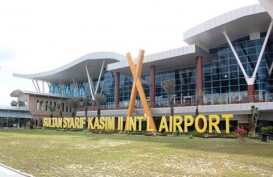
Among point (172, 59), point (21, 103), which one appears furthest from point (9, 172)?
point (21, 103)

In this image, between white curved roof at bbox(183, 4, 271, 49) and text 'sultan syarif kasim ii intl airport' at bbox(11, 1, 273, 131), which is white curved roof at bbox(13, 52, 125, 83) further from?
white curved roof at bbox(183, 4, 271, 49)

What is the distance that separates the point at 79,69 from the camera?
236ft

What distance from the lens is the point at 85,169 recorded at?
42.7 ft

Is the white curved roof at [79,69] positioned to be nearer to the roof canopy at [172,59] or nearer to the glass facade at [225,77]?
the roof canopy at [172,59]

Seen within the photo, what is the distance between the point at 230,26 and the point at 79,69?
3755 centimetres

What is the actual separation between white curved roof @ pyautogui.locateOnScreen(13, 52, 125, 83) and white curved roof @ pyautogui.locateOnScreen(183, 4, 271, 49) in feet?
51.1

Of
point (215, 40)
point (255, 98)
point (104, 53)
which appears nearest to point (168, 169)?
point (255, 98)

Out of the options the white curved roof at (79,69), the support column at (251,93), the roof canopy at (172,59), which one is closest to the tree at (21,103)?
the white curved roof at (79,69)

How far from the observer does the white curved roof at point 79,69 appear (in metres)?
62.5

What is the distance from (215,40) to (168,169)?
127ft

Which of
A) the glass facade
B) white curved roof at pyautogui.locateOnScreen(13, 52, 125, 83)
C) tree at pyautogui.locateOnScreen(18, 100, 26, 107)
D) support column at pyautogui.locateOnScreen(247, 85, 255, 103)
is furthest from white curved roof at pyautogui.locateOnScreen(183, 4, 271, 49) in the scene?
tree at pyautogui.locateOnScreen(18, 100, 26, 107)

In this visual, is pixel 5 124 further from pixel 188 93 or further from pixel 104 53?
pixel 188 93

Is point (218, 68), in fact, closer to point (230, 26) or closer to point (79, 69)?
point (230, 26)

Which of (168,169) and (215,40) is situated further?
(215,40)
